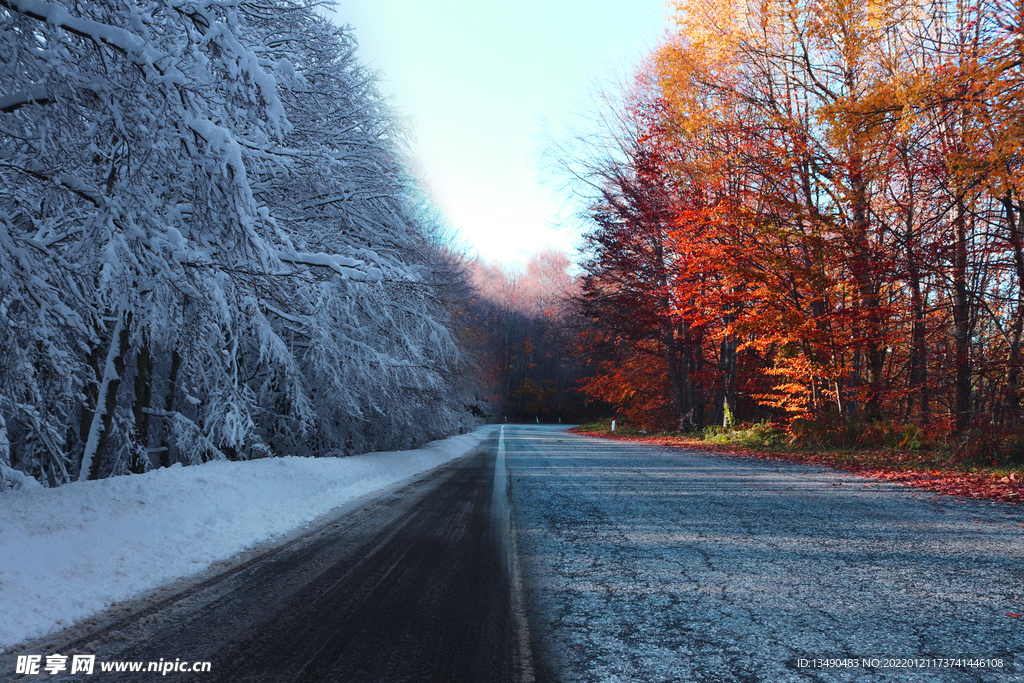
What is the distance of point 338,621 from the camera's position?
341 cm

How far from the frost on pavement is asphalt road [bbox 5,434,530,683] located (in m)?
0.35

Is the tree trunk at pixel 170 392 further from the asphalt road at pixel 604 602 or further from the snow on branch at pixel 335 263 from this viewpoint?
the snow on branch at pixel 335 263

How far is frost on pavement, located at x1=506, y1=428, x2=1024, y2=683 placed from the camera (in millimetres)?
3029

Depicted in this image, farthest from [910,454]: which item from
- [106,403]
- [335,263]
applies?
[106,403]

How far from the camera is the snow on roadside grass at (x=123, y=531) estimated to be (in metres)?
3.57

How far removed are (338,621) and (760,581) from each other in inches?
110

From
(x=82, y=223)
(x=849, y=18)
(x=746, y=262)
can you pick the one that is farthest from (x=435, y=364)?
(x=849, y=18)

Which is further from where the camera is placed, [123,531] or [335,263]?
[335,263]

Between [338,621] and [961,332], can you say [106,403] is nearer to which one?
[338,621]

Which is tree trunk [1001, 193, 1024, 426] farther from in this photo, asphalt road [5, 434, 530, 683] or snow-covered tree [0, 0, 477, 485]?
snow-covered tree [0, 0, 477, 485]

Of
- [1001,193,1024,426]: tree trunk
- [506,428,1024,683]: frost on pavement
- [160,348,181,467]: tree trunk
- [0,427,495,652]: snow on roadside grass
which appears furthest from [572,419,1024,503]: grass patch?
[160,348,181,467]: tree trunk

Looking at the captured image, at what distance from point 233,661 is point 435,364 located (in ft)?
35.0

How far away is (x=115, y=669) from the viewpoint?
9.21 ft

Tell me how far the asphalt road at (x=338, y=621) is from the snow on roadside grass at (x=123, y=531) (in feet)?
1.06
